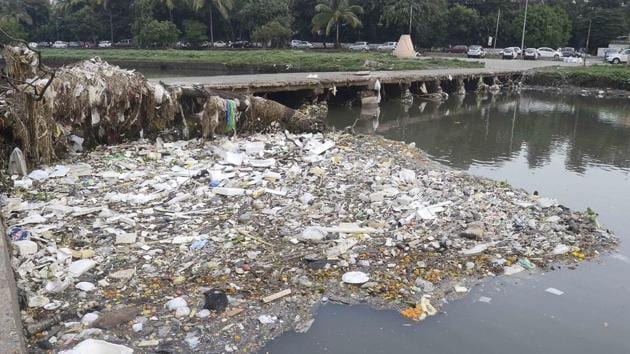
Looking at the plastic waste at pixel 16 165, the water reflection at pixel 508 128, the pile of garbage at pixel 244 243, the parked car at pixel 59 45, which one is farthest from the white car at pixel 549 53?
the parked car at pixel 59 45

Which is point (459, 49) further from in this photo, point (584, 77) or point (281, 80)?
point (281, 80)

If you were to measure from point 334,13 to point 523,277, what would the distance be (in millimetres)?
40898

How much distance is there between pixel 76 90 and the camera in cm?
866

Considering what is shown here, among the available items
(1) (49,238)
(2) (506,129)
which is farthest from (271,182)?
(2) (506,129)

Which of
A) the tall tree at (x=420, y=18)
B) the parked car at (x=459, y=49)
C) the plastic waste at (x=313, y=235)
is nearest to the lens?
the plastic waste at (x=313, y=235)

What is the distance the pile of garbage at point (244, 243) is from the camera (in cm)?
419

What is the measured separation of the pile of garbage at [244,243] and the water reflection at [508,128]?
4.28 metres

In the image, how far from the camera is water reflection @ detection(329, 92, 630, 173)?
39.4 feet

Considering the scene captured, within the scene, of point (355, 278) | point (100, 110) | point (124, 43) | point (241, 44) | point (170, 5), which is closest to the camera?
point (355, 278)

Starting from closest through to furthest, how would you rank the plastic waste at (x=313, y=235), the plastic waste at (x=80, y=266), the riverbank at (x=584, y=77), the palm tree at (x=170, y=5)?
the plastic waste at (x=80, y=266) < the plastic waste at (x=313, y=235) < the riverbank at (x=584, y=77) < the palm tree at (x=170, y=5)

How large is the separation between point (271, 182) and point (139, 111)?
3751 mm

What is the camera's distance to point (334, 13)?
43.5 m

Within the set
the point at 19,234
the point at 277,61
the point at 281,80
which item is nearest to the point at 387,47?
the point at 277,61

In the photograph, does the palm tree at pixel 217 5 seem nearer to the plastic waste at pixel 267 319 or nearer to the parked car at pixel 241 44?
the parked car at pixel 241 44
